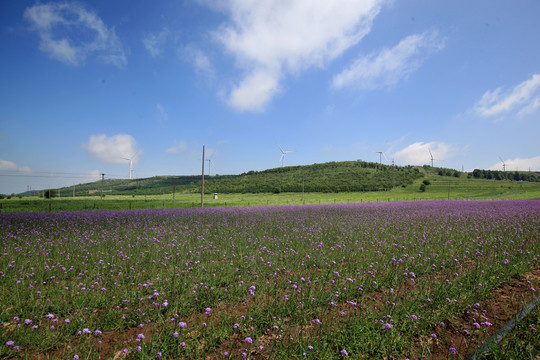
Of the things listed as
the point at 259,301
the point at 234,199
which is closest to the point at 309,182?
the point at 234,199

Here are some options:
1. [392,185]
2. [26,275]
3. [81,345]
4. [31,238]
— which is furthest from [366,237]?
[392,185]

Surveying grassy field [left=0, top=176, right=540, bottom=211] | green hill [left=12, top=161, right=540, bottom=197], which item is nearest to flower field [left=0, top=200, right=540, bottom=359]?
grassy field [left=0, top=176, right=540, bottom=211]

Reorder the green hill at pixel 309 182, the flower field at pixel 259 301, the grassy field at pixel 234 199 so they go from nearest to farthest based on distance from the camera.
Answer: the flower field at pixel 259 301 < the grassy field at pixel 234 199 < the green hill at pixel 309 182

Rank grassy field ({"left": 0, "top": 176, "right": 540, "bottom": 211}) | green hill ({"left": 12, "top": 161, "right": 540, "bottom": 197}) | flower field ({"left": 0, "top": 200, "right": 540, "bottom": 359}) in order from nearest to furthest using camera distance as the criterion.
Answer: flower field ({"left": 0, "top": 200, "right": 540, "bottom": 359})
grassy field ({"left": 0, "top": 176, "right": 540, "bottom": 211})
green hill ({"left": 12, "top": 161, "right": 540, "bottom": 197})

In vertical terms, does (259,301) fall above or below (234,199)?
above

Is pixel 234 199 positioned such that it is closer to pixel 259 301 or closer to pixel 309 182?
pixel 309 182

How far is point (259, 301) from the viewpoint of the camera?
4.93m

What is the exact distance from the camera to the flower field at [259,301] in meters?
3.47

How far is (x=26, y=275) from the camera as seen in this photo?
18.3 feet

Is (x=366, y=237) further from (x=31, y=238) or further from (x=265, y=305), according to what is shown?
(x=31, y=238)

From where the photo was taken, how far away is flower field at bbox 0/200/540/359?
11.4ft

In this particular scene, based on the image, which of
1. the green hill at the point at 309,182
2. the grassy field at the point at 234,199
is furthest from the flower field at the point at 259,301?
the green hill at the point at 309,182

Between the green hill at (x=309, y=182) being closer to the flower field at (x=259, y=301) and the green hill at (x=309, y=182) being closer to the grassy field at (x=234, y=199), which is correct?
the grassy field at (x=234, y=199)

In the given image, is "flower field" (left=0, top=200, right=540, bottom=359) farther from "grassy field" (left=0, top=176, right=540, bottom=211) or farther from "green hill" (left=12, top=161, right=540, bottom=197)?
"green hill" (left=12, top=161, right=540, bottom=197)
